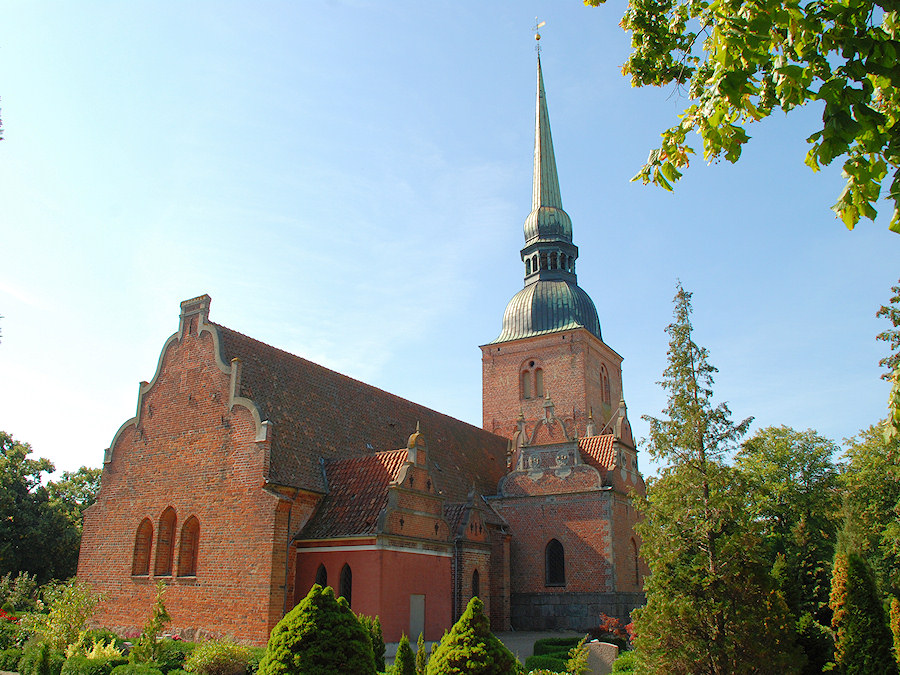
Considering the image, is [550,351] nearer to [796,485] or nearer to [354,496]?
[796,485]

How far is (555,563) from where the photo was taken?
30.0 meters

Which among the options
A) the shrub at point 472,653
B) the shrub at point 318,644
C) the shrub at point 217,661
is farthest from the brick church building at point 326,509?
the shrub at point 472,653

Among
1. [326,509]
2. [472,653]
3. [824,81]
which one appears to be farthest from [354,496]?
[824,81]

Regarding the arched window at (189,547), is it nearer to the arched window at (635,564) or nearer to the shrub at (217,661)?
the shrub at (217,661)

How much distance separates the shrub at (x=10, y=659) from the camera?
1886 centimetres

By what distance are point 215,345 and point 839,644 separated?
65.8ft

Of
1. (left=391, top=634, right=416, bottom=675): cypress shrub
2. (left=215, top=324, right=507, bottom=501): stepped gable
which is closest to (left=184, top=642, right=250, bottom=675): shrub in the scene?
(left=391, top=634, right=416, bottom=675): cypress shrub

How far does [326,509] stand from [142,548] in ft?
22.6

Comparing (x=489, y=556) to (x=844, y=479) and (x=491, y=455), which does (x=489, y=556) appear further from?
(x=844, y=479)

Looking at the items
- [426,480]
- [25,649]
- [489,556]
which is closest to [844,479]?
[489,556]

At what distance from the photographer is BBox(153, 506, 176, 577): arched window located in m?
24.0

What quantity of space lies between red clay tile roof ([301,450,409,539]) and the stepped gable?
60cm

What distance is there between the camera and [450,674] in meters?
12.3

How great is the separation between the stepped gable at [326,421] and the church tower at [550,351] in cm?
725
